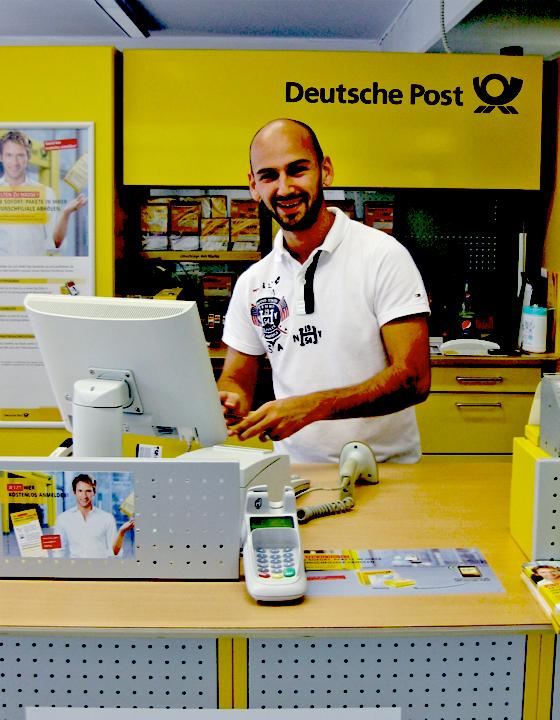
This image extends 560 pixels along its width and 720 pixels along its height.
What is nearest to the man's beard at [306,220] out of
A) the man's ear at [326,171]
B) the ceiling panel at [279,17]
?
the man's ear at [326,171]

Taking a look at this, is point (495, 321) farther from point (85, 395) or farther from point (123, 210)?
point (85, 395)

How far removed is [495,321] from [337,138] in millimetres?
1321

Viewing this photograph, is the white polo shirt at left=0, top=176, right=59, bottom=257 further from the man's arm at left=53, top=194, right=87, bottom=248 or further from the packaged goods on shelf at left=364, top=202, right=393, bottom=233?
the packaged goods on shelf at left=364, top=202, right=393, bottom=233

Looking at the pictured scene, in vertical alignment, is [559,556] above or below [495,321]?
below

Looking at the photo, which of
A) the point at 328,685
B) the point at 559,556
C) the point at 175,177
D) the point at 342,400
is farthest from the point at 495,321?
the point at 328,685

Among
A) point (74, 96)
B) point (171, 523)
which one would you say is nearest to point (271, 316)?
point (171, 523)

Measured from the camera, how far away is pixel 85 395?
1.63m

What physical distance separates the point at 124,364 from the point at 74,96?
2456mm

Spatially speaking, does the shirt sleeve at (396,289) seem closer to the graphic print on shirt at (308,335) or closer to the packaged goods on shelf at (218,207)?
the graphic print on shirt at (308,335)

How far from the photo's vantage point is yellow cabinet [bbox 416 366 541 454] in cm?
379

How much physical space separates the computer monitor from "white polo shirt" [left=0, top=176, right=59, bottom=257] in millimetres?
2157

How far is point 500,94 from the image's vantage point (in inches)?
151

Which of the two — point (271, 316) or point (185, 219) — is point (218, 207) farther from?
point (271, 316)

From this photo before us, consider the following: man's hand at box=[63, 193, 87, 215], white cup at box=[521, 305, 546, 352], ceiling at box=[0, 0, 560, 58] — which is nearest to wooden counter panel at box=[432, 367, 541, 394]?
white cup at box=[521, 305, 546, 352]
